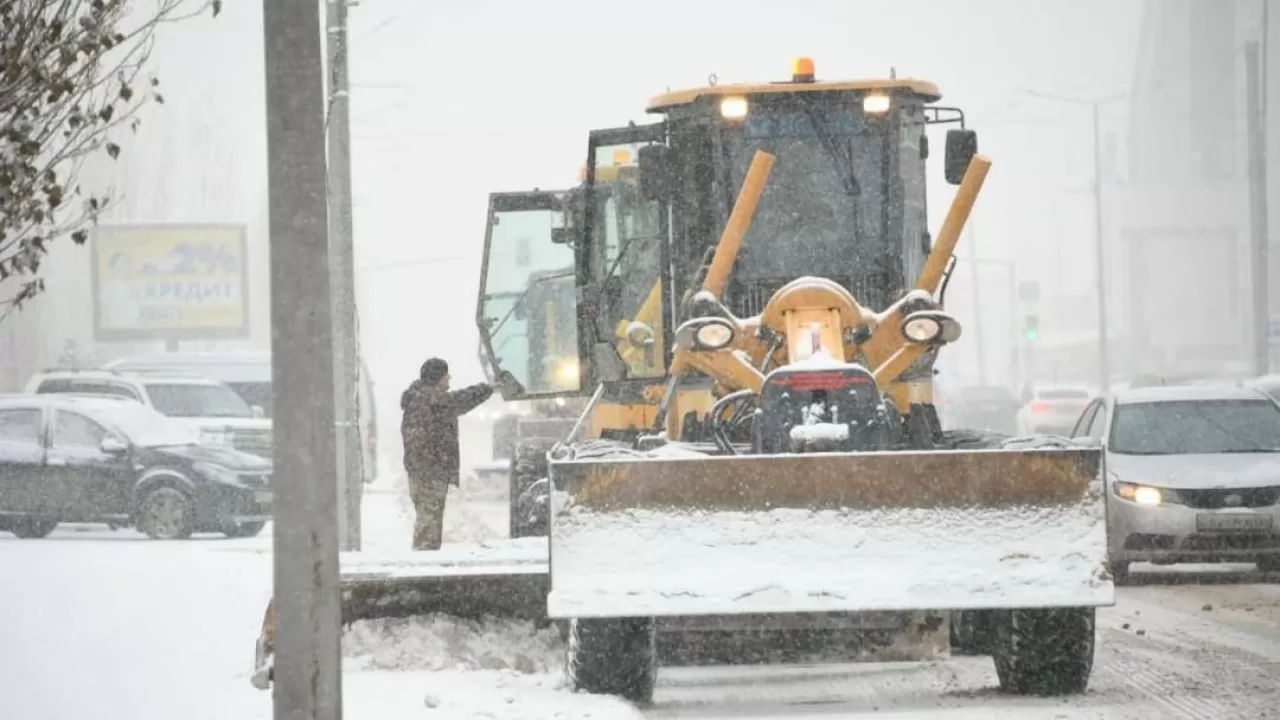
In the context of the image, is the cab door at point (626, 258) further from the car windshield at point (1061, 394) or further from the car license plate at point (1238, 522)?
the car windshield at point (1061, 394)

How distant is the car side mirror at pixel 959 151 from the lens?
11617 millimetres

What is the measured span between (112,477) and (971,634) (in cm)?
1483

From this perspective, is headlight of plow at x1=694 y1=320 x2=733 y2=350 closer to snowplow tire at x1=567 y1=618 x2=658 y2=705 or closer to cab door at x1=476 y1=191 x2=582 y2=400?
snowplow tire at x1=567 y1=618 x2=658 y2=705

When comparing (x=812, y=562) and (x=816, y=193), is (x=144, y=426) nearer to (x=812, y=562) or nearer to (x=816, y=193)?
(x=816, y=193)

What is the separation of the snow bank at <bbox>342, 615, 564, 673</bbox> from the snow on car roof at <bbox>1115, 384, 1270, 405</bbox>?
7.93m

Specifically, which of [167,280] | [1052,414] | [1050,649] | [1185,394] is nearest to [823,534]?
[1050,649]

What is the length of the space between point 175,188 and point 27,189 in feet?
241

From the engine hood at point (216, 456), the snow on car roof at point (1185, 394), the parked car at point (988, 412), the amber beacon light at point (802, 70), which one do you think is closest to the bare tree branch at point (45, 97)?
the amber beacon light at point (802, 70)

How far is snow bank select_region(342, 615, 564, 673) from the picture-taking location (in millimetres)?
10523

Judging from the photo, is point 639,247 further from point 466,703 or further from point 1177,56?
point 1177,56

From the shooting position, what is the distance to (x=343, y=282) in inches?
746

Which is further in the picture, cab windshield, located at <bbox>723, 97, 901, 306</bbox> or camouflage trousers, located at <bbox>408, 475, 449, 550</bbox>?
camouflage trousers, located at <bbox>408, 475, 449, 550</bbox>

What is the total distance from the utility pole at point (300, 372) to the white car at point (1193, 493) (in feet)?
32.8

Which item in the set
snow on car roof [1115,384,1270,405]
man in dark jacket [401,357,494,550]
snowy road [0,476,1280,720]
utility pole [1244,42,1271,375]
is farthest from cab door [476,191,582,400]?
utility pole [1244,42,1271,375]
